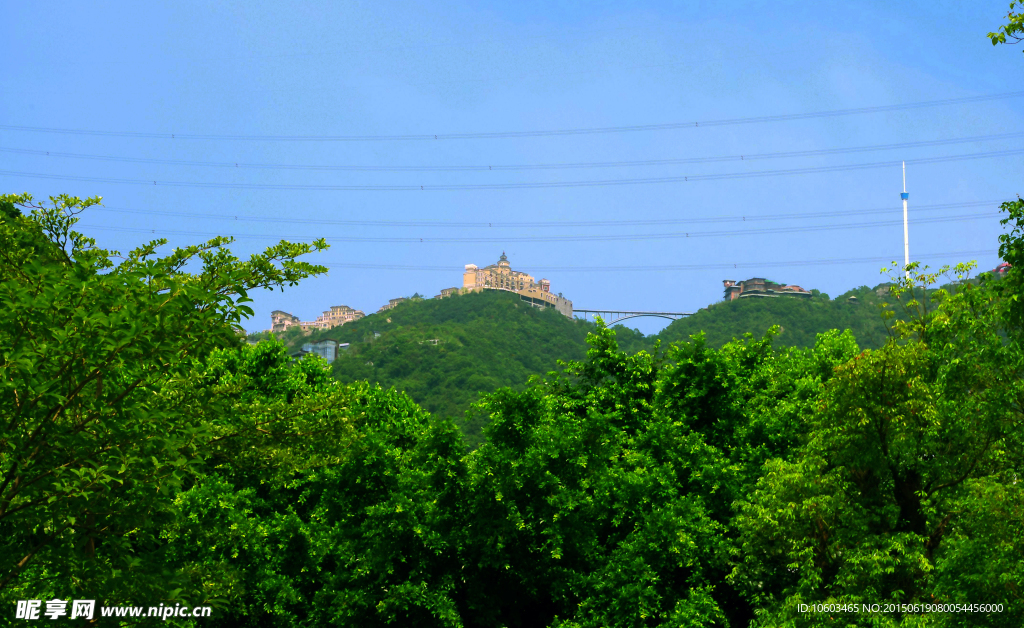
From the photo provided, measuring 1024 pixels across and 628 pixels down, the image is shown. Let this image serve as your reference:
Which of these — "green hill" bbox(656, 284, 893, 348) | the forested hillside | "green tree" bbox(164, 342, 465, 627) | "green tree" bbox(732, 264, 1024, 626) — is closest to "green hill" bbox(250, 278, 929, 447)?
"green hill" bbox(656, 284, 893, 348)

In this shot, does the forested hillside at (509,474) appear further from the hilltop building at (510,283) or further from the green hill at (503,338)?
the hilltop building at (510,283)

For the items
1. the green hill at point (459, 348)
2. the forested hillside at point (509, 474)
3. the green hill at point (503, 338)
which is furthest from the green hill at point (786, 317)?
the forested hillside at point (509, 474)

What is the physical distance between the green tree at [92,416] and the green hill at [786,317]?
6463 centimetres

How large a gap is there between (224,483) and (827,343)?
55.2ft

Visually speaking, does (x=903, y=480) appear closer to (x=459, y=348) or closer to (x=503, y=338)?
(x=459, y=348)

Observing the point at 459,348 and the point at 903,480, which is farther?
the point at 459,348

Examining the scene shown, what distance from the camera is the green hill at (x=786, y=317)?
7681cm

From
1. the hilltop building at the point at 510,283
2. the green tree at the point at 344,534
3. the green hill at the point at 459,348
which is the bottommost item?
the green tree at the point at 344,534

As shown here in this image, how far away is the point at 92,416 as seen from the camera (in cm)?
932

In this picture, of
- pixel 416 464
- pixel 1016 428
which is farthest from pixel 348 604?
pixel 1016 428

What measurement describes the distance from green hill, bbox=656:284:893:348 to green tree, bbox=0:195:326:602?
6463 centimetres

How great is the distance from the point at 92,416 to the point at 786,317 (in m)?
80.3

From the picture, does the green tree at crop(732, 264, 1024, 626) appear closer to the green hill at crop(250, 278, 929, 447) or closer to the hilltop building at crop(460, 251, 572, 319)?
the green hill at crop(250, 278, 929, 447)

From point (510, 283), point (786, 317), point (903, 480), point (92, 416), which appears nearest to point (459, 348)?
point (786, 317)
